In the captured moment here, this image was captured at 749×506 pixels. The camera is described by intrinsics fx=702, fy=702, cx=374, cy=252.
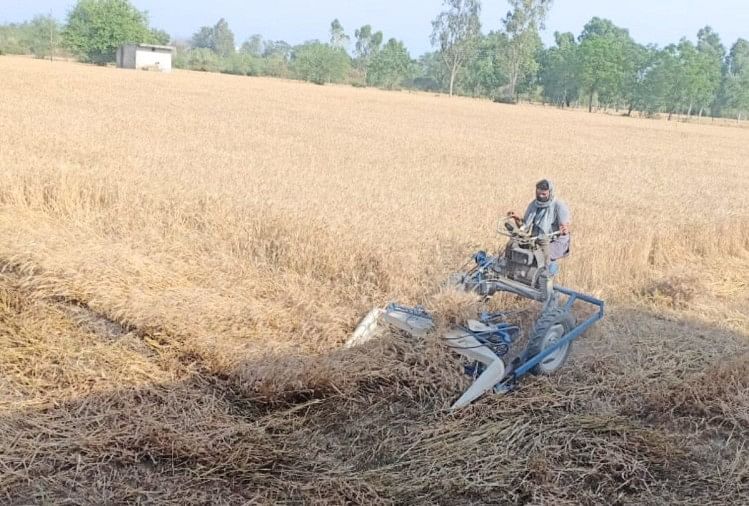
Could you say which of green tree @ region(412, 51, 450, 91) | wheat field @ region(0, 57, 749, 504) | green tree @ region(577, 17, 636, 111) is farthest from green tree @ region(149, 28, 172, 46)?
wheat field @ region(0, 57, 749, 504)

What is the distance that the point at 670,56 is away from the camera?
8044 centimetres

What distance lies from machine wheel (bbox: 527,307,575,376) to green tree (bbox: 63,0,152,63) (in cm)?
8902

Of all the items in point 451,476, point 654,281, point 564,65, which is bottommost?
point 451,476

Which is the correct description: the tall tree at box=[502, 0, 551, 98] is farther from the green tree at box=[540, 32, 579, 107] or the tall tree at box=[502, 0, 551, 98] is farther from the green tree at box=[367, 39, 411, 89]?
the green tree at box=[367, 39, 411, 89]

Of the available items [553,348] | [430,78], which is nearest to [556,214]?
[553,348]

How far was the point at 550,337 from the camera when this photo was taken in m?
5.33

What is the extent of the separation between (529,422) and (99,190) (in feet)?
20.2

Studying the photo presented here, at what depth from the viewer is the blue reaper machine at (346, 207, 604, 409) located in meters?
4.88

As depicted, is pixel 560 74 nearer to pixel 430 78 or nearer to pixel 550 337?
pixel 430 78

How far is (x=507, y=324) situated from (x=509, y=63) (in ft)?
270

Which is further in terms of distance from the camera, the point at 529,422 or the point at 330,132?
the point at 330,132

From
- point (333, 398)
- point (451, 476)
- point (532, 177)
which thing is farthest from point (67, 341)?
point (532, 177)

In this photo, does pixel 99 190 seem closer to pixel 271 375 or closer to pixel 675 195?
pixel 271 375

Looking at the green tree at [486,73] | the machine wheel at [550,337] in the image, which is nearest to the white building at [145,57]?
the green tree at [486,73]
